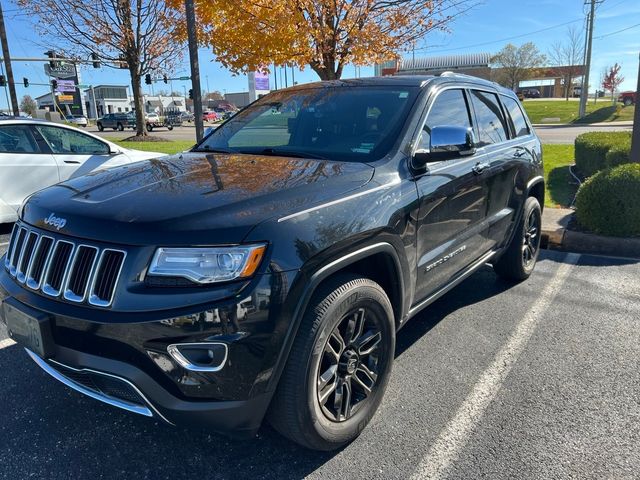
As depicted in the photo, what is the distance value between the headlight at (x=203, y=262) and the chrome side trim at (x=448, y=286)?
135cm

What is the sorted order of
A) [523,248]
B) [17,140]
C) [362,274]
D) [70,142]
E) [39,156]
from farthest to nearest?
[70,142] → [39,156] → [17,140] → [523,248] → [362,274]

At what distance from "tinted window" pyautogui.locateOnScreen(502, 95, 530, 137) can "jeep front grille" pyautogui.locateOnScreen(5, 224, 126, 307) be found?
12.8ft

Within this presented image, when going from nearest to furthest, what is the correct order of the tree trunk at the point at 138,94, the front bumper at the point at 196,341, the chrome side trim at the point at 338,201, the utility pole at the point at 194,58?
the front bumper at the point at 196,341, the chrome side trim at the point at 338,201, the utility pole at the point at 194,58, the tree trunk at the point at 138,94

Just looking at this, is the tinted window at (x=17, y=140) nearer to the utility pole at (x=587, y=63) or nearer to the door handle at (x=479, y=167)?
the door handle at (x=479, y=167)

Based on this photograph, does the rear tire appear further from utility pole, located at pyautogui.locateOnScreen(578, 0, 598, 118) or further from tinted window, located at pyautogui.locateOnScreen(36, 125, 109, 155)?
utility pole, located at pyautogui.locateOnScreen(578, 0, 598, 118)

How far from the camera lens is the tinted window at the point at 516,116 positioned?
4834 mm

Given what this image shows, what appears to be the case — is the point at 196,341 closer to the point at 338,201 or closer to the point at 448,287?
the point at 338,201

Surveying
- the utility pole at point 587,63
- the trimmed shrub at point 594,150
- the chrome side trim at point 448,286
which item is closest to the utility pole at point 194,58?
the chrome side trim at point 448,286

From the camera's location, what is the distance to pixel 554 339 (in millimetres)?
3844

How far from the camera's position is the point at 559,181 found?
10.2m

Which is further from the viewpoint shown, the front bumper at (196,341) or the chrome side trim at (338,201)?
the chrome side trim at (338,201)

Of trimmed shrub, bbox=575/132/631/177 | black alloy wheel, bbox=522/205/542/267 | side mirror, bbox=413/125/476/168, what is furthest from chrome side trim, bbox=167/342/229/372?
trimmed shrub, bbox=575/132/631/177

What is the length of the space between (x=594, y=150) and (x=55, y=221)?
955 centimetres

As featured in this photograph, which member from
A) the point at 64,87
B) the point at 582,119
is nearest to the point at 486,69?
the point at 582,119
